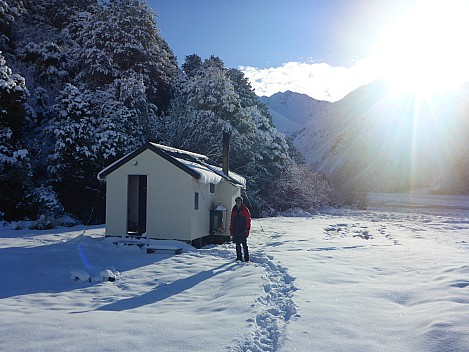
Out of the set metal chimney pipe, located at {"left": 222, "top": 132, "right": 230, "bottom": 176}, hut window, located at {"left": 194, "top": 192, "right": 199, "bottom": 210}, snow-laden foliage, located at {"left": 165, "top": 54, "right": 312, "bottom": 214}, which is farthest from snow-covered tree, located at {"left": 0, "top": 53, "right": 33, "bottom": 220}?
hut window, located at {"left": 194, "top": 192, "right": 199, "bottom": 210}

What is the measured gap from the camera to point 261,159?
30844 mm

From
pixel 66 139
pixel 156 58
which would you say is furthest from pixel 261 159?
pixel 66 139

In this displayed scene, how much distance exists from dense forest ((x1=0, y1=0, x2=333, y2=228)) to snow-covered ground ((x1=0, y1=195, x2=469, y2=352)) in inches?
372

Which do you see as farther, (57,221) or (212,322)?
(57,221)

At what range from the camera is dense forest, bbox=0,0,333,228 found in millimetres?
19641

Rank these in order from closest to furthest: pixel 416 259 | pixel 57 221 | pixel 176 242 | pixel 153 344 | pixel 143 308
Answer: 1. pixel 153 344
2. pixel 143 308
3. pixel 416 259
4. pixel 176 242
5. pixel 57 221

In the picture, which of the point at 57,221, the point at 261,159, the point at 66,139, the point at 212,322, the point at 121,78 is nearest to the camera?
the point at 212,322

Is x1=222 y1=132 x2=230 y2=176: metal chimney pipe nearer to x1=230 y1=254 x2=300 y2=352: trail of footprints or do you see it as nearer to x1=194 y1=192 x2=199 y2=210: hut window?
x1=194 y1=192 x2=199 y2=210: hut window

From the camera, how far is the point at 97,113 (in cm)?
2323

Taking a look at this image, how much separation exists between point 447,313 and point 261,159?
26.0 meters

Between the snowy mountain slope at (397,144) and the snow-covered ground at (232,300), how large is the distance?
5583 cm

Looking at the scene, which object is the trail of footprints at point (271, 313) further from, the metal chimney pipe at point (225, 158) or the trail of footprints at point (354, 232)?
the trail of footprints at point (354, 232)

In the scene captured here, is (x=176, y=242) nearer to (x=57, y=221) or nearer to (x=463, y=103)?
(x=57, y=221)

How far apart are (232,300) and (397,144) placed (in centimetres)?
8837
